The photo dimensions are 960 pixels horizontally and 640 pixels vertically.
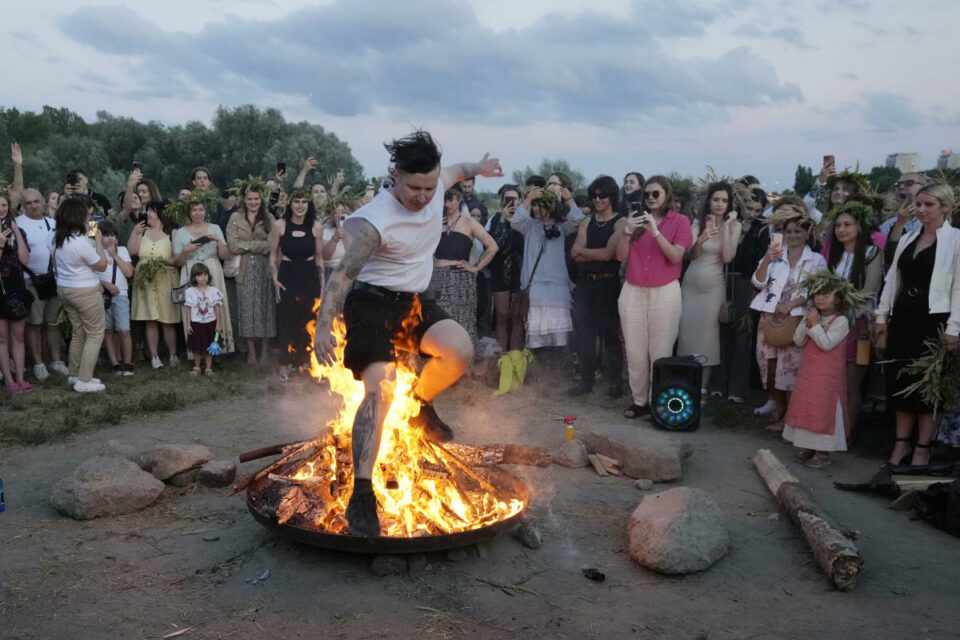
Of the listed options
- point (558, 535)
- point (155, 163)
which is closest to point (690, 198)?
point (558, 535)

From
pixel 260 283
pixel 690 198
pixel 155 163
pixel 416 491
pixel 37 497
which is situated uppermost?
pixel 155 163

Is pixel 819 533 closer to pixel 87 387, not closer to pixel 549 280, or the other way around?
pixel 549 280

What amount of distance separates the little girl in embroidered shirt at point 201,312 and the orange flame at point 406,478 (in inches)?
198

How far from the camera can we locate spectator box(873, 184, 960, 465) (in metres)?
6.20

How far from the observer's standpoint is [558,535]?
4949 mm

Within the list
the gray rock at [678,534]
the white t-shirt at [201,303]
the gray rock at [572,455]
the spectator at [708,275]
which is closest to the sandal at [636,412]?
the spectator at [708,275]

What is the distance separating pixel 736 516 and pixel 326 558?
2.80m

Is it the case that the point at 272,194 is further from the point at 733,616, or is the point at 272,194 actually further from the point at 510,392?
the point at 733,616

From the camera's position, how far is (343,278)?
4.49m

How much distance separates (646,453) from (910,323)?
Answer: 2488 mm

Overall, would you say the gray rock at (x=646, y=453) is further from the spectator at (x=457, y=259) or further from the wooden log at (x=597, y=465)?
the spectator at (x=457, y=259)

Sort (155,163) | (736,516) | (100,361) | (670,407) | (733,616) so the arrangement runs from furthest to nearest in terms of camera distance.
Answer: (155,163) < (100,361) < (670,407) < (736,516) < (733,616)

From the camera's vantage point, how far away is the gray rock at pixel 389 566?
4285 mm

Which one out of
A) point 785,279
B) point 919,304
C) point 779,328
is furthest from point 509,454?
point 919,304
